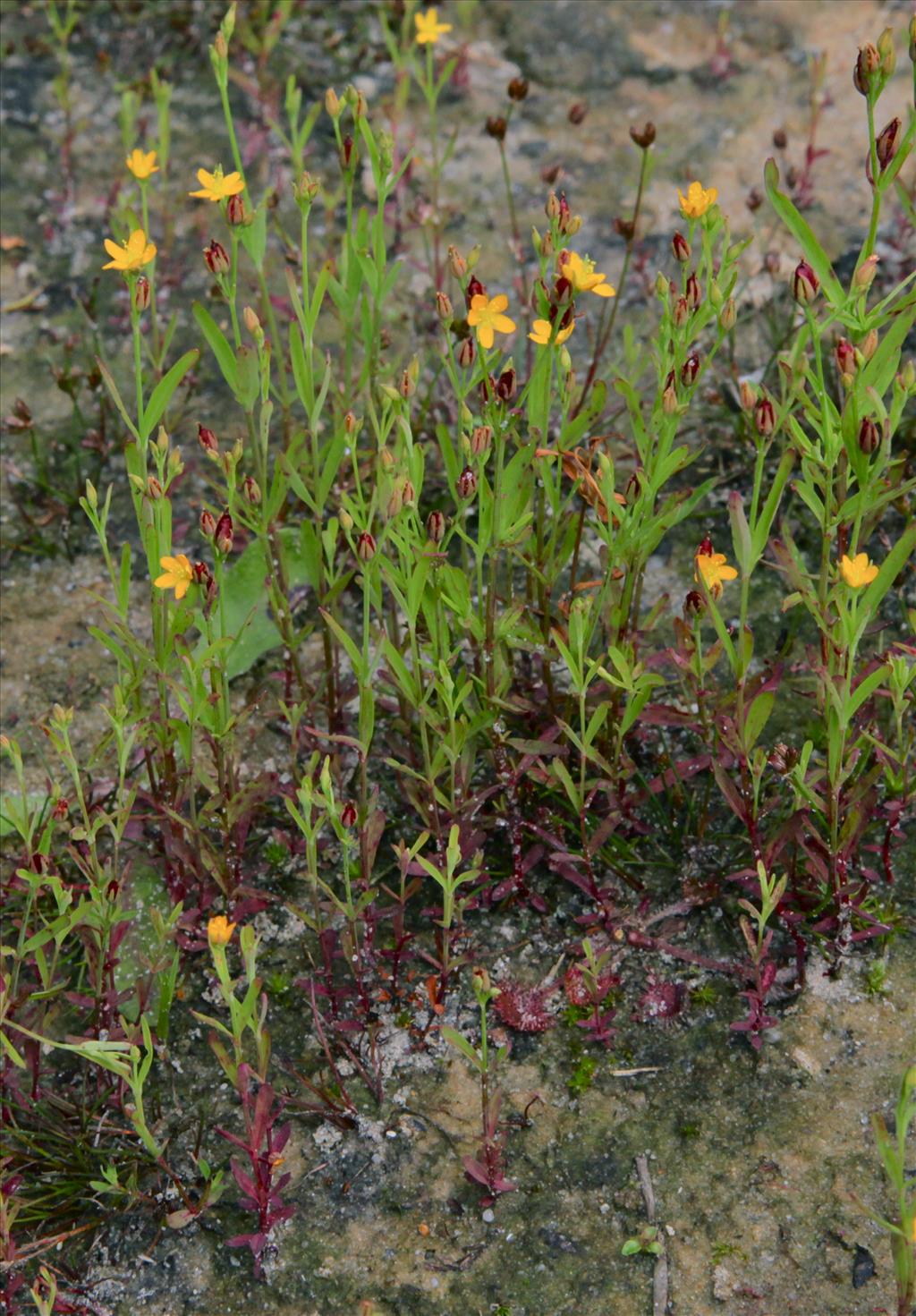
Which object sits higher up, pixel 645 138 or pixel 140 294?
pixel 645 138

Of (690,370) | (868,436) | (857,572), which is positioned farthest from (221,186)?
(857,572)

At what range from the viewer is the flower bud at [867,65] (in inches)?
90.6

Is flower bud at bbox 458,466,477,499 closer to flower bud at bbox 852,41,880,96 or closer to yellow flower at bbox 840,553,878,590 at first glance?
yellow flower at bbox 840,553,878,590

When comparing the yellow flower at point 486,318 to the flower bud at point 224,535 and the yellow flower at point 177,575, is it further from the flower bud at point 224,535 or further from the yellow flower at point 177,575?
the yellow flower at point 177,575

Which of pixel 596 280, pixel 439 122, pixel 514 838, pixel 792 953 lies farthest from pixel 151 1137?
pixel 439 122

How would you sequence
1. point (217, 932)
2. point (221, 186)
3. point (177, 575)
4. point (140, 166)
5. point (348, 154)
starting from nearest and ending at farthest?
1. point (217, 932)
2. point (177, 575)
3. point (221, 186)
4. point (348, 154)
5. point (140, 166)

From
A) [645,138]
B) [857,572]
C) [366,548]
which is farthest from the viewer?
[645,138]

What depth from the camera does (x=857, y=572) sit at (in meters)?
2.21

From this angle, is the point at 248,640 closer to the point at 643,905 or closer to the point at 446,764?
the point at 446,764

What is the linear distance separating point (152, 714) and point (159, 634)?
0.26m

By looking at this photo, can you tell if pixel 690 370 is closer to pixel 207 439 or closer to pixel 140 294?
pixel 207 439

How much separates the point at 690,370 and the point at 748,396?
116mm

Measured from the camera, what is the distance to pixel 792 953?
2.63 metres

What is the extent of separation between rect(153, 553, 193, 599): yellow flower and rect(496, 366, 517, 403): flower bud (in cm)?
66
